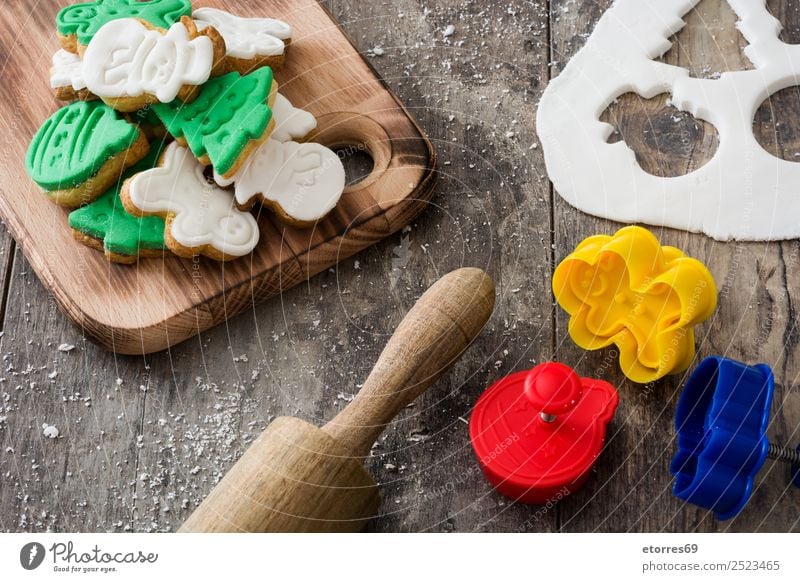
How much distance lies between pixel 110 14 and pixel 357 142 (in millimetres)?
296

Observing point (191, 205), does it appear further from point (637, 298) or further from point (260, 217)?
point (637, 298)

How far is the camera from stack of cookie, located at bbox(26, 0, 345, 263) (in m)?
0.92

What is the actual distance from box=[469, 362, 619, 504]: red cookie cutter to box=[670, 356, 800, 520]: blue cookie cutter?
0.09m

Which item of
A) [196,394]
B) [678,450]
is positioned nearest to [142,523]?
[196,394]

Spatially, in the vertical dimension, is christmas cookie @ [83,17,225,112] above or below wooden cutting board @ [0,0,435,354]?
above

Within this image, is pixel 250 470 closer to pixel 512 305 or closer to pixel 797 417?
pixel 512 305

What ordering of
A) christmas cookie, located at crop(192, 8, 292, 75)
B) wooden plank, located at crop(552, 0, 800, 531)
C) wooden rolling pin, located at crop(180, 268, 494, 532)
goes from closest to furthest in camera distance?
wooden rolling pin, located at crop(180, 268, 494, 532) < wooden plank, located at crop(552, 0, 800, 531) < christmas cookie, located at crop(192, 8, 292, 75)

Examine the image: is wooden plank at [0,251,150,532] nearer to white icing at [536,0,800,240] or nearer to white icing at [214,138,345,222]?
white icing at [214,138,345,222]

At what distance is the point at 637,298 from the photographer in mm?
896

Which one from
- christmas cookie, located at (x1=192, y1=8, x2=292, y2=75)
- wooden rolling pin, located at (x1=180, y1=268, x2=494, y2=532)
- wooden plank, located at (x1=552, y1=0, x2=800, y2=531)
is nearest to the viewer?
wooden rolling pin, located at (x1=180, y1=268, x2=494, y2=532)

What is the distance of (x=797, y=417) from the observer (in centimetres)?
92

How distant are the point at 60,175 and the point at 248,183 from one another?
19 cm
